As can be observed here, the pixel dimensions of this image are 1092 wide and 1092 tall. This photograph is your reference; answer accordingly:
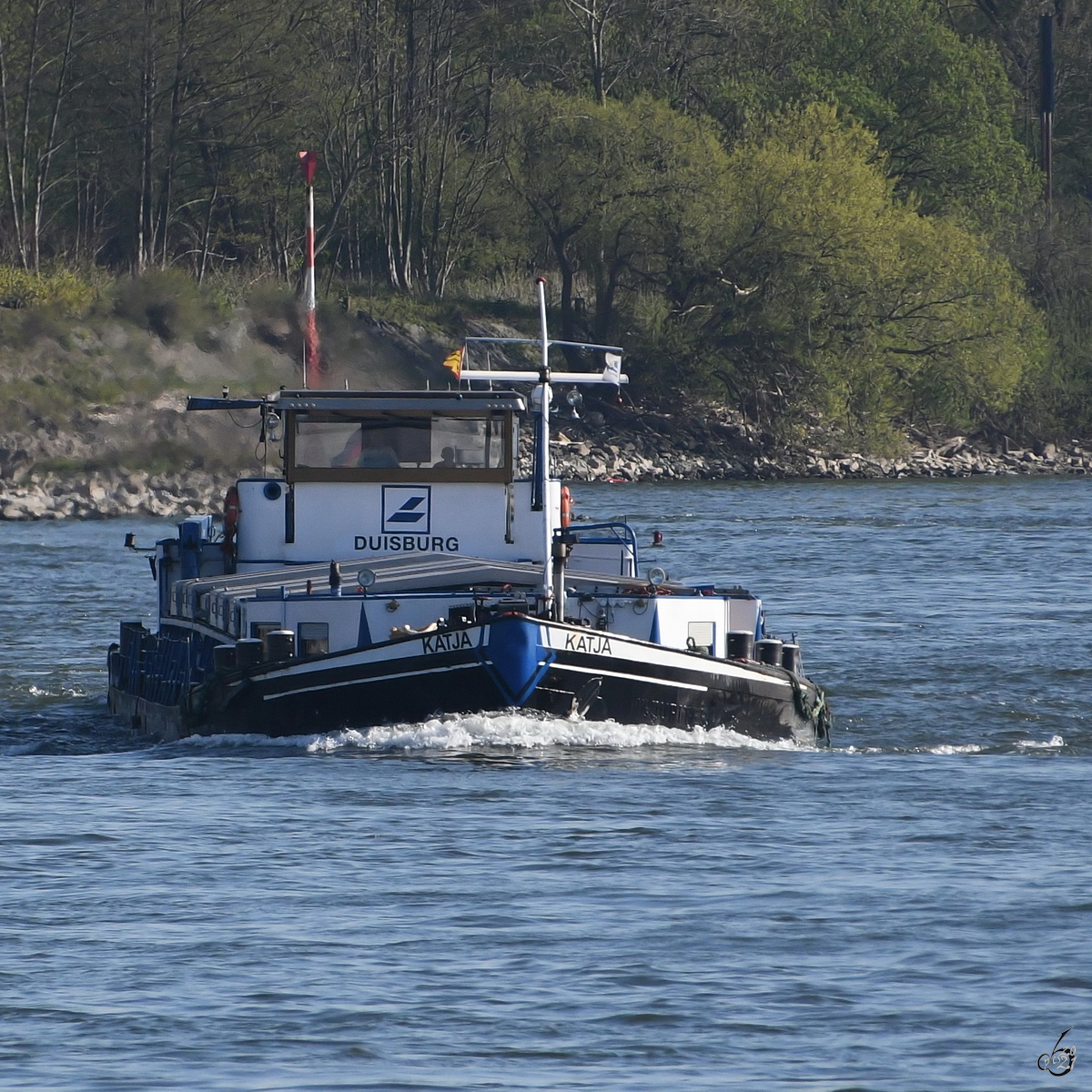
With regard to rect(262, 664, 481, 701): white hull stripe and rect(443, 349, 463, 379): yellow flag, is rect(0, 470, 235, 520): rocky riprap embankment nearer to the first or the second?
rect(443, 349, 463, 379): yellow flag

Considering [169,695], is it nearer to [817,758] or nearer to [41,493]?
[817,758]

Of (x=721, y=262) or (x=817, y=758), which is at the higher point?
(x=721, y=262)

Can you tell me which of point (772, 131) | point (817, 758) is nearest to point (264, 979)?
point (817, 758)

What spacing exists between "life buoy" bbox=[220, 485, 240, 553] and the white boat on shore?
0.02m

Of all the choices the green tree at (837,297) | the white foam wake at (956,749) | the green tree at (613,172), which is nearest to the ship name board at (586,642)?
A: the white foam wake at (956,749)

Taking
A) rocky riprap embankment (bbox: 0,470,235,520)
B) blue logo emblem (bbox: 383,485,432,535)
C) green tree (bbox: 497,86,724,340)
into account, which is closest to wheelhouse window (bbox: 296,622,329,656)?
blue logo emblem (bbox: 383,485,432,535)

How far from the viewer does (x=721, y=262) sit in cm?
7781

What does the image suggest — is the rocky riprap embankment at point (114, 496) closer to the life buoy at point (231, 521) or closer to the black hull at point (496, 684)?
the life buoy at point (231, 521)

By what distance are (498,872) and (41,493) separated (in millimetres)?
45262

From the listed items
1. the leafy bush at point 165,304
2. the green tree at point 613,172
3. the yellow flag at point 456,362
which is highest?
the green tree at point 613,172

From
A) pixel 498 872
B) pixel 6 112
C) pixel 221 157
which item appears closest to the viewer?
pixel 498 872

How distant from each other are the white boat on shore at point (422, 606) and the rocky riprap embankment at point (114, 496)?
101ft

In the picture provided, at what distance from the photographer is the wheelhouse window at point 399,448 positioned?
961 inches

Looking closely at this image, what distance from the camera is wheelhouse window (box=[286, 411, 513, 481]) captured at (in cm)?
2442
